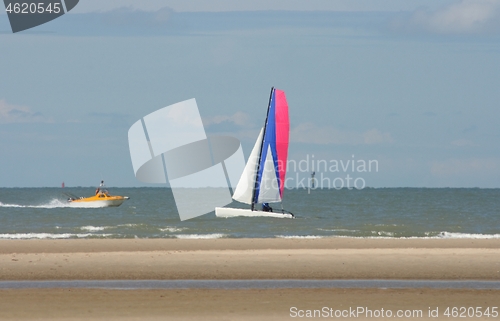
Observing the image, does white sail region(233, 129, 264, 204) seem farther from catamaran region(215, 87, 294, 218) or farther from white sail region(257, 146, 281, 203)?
white sail region(257, 146, 281, 203)

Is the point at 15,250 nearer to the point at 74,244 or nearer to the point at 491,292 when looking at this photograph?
the point at 74,244

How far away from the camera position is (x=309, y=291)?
1936 centimetres

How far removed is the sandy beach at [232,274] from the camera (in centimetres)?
1678

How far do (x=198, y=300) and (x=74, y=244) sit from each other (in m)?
17.6

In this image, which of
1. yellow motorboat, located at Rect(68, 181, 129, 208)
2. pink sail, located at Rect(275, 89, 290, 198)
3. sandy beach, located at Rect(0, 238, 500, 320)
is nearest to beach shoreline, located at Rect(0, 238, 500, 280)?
sandy beach, located at Rect(0, 238, 500, 320)

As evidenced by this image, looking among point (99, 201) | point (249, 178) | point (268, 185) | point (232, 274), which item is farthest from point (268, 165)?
point (99, 201)

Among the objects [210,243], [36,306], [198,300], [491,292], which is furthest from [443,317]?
[210,243]

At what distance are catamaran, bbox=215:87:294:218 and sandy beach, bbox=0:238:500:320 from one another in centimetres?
1995

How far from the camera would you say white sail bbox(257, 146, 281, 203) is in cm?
5622

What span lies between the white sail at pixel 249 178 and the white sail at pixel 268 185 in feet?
2.59

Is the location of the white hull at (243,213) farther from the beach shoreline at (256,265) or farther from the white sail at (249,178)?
the beach shoreline at (256,265)

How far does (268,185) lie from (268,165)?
2117 mm

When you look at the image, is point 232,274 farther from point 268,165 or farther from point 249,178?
point 249,178

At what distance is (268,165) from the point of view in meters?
56.1
